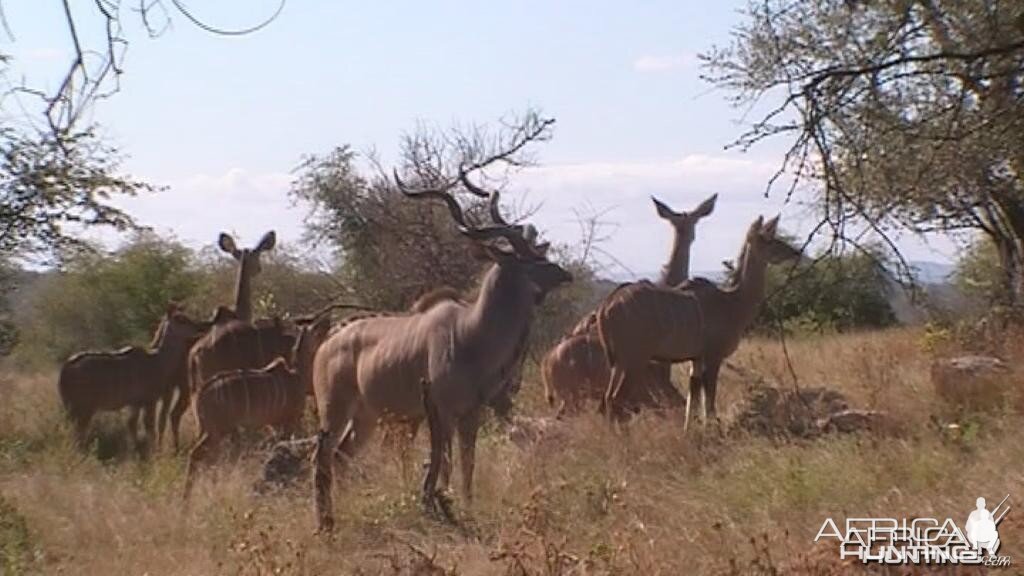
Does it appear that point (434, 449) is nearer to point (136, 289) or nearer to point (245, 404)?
point (245, 404)

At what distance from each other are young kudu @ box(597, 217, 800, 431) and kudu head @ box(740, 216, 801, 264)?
249 millimetres

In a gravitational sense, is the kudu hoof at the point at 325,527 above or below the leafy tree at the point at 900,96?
below

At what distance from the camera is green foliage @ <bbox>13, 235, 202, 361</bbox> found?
103 feet

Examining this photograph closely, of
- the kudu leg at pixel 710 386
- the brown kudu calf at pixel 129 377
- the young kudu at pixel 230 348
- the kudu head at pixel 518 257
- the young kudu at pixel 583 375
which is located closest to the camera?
the kudu head at pixel 518 257

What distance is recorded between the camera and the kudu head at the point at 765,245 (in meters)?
15.2

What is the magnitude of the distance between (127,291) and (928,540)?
2694 centimetres

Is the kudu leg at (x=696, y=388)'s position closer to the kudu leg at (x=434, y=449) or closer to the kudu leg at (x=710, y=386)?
the kudu leg at (x=710, y=386)

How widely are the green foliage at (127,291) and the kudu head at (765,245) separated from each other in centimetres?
1790

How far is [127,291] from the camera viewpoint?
3184cm

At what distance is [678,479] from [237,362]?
A: 740cm

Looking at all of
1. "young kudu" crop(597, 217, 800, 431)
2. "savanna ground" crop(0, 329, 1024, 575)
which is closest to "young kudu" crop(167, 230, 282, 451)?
"savanna ground" crop(0, 329, 1024, 575)

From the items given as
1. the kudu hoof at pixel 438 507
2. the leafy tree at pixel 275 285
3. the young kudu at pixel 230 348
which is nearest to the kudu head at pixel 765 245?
the young kudu at pixel 230 348

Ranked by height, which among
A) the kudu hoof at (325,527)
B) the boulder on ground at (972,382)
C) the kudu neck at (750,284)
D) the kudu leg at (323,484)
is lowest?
the kudu hoof at (325,527)

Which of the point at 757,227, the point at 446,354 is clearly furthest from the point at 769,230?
the point at 446,354
